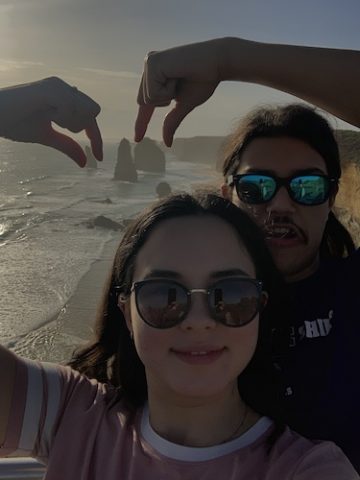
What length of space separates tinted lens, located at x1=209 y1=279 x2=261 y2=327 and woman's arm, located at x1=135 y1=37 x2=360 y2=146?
0.80 meters

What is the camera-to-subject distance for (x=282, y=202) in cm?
225

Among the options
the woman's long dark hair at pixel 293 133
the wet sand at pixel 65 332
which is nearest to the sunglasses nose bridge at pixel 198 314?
the woman's long dark hair at pixel 293 133

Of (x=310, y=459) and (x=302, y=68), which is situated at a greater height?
(x=302, y=68)

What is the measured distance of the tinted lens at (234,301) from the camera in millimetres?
1639

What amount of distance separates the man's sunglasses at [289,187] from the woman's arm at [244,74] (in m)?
0.31

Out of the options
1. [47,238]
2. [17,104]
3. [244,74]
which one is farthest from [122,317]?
[47,238]

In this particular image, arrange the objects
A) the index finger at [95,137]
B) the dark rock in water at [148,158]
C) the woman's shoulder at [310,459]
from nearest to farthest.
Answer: the woman's shoulder at [310,459] → the index finger at [95,137] → the dark rock in water at [148,158]

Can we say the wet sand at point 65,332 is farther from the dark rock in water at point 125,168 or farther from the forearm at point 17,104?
the dark rock in water at point 125,168

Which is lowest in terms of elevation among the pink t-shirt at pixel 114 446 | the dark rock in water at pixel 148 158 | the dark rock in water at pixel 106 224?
the dark rock in water at pixel 148 158

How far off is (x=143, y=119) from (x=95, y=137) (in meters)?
0.30

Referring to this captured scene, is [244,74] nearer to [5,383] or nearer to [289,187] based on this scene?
[289,187]

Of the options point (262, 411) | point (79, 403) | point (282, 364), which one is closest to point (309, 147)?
point (282, 364)

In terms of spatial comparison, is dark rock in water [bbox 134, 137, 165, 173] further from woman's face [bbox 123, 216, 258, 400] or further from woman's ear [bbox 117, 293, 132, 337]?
woman's face [bbox 123, 216, 258, 400]

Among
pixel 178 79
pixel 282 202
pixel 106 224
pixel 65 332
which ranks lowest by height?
pixel 106 224
